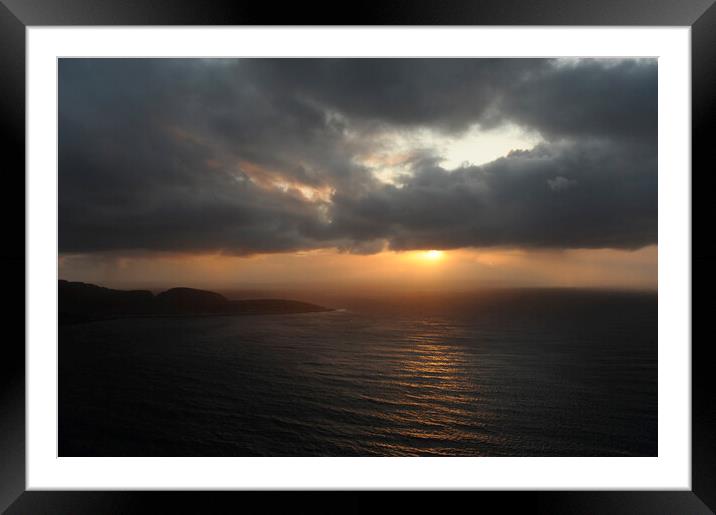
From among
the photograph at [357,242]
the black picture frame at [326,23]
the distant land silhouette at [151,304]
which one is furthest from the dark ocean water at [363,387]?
the black picture frame at [326,23]

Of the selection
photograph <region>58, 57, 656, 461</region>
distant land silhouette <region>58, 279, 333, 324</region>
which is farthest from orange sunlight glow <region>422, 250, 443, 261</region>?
distant land silhouette <region>58, 279, 333, 324</region>

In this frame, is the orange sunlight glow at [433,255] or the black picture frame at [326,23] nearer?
the black picture frame at [326,23]

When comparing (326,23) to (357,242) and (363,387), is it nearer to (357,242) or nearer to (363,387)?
(363,387)

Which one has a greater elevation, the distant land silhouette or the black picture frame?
the black picture frame

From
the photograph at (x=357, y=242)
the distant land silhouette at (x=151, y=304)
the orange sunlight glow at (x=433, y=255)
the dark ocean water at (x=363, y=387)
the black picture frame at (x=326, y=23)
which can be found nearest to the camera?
the black picture frame at (x=326, y=23)

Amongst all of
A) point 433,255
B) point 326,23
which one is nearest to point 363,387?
point 433,255

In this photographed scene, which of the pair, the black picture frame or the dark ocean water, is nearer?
the black picture frame

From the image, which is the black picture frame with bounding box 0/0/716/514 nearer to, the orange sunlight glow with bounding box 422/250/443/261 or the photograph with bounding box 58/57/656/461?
the photograph with bounding box 58/57/656/461

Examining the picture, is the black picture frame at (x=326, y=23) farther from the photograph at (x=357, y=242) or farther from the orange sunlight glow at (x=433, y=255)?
the orange sunlight glow at (x=433, y=255)

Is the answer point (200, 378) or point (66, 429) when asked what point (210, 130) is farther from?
point (66, 429)
